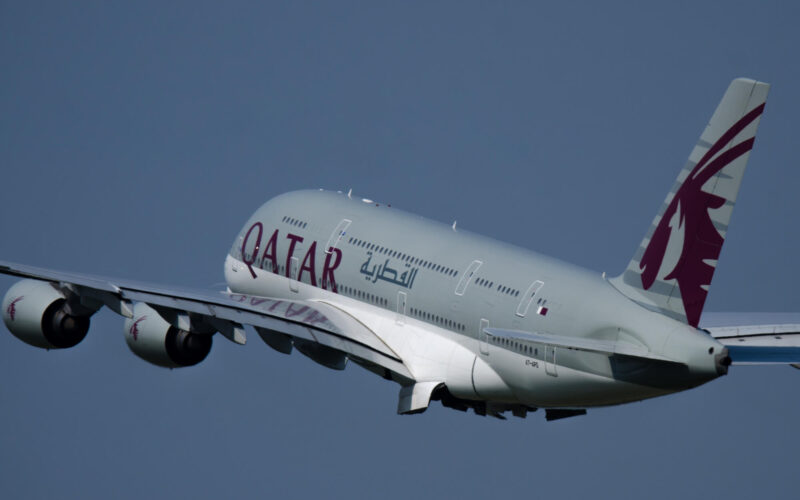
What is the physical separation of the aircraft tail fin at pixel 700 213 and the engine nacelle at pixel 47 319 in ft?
58.8

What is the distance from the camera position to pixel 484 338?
197 ft

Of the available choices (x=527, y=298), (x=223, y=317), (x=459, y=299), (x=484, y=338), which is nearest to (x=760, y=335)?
(x=527, y=298)

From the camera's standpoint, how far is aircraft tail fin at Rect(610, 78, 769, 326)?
172 feet

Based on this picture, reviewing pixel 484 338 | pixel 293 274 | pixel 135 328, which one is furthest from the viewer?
pixel 293 274

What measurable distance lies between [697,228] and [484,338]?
8610mm

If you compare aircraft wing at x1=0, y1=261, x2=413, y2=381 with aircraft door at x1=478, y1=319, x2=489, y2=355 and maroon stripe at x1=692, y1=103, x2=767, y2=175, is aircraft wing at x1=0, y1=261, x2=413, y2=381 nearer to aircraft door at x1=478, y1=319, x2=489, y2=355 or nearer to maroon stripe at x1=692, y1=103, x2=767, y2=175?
aircraft door at x1=478, y1=319, x2=489, y2=355

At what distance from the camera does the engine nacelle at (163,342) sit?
64312 millimetres

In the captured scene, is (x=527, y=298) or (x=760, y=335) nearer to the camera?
(x=527, y=298)

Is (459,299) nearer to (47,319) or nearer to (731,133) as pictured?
(731,133)

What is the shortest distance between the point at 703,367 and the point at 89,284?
57.7ft

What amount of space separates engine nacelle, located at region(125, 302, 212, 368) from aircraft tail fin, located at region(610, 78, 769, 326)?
14983mm

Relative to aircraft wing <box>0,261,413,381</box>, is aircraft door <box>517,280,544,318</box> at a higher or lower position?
higher

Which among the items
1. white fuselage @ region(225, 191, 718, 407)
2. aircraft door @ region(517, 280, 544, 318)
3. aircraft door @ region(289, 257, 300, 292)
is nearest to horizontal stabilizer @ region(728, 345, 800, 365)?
white fuselage @ region(225, 191, 718, 407)

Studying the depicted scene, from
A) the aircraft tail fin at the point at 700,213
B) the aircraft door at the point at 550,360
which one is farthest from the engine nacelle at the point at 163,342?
the aircraft tail fin at the point at 700,213
